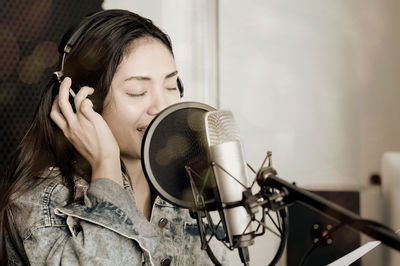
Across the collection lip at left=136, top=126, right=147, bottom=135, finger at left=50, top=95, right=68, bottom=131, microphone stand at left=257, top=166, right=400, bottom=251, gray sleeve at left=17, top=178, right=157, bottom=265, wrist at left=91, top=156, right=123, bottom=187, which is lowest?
gray sleeve at left=17, top=178, right=157, bottom=265

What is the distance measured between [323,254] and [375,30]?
39.2 inches

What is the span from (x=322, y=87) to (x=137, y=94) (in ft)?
3.96

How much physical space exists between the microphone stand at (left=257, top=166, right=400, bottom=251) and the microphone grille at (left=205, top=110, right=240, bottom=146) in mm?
82

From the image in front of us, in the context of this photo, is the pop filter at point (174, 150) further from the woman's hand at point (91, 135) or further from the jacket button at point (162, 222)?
the jacket button at point (162, 222)

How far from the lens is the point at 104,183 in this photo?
856 mm

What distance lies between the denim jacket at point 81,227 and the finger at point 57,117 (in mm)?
129

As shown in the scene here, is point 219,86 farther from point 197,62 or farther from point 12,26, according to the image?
Result: point 12,26

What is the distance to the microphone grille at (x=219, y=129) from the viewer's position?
571mm

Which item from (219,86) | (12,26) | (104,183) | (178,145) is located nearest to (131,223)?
(104,183)

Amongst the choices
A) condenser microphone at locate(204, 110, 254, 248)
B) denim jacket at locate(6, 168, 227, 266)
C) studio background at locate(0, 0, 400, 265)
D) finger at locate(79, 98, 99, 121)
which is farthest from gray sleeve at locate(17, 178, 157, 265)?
studio background at locate(0, 0, 400, 265)

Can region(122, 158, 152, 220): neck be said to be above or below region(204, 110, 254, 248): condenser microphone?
below

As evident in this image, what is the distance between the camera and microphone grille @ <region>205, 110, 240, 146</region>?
571mm

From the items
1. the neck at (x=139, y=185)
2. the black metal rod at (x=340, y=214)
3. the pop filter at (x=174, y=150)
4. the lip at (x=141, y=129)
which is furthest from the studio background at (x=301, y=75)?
the black metal rod at (x=340, y=214)

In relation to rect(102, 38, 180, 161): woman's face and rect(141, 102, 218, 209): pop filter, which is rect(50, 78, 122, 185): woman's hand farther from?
rect(141, 102, 218, 209): pop filter
